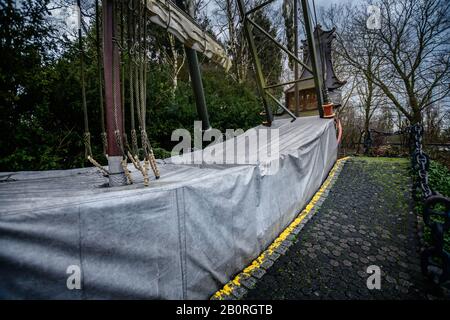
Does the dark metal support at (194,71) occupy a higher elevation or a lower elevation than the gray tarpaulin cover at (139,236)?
higher

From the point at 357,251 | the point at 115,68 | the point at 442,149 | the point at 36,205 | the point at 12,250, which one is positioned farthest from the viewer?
the point at 442,149

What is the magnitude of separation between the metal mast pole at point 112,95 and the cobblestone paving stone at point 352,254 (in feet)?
6.39

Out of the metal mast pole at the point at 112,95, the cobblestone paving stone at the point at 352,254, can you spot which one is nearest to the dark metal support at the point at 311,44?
the cobblestone paving stone at the point at 352,254

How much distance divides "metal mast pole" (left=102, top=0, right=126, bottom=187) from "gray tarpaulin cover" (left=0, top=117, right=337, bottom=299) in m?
0.36

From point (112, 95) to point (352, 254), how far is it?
336cm

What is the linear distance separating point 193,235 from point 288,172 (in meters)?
1.95

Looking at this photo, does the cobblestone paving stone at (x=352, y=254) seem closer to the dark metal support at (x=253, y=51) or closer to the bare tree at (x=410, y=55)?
the dark metal support at (x=253, y=51)

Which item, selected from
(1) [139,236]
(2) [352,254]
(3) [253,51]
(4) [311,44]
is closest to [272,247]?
(2) [352,254]

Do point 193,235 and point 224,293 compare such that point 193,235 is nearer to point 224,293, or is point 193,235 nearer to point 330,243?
point 224,293

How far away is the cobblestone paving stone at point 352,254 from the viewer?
2078mm

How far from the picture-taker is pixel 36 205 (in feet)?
4.32

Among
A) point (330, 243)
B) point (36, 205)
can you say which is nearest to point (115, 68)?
point (36, 205)

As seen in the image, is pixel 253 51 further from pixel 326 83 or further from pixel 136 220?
pixel 326 83

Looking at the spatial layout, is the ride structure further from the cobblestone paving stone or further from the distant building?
the distant building
